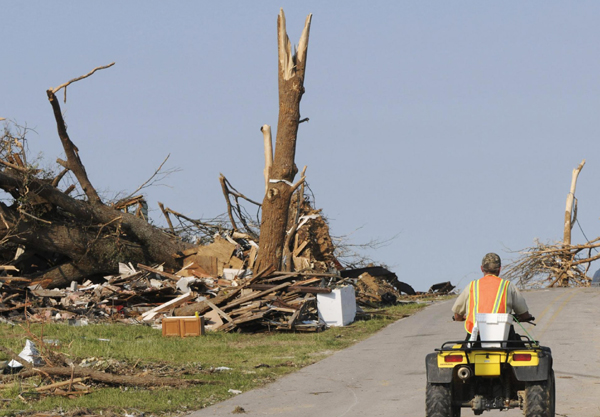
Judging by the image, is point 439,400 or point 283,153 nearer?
point 439,400

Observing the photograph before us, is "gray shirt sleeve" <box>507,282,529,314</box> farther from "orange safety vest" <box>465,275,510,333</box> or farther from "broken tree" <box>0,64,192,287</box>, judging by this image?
"broken tree" <box>0,64,192,287</box>

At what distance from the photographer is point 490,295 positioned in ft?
21.7

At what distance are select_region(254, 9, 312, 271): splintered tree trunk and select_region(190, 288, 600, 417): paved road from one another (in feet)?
17.8

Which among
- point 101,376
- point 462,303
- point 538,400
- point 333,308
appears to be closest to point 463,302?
point 462,303

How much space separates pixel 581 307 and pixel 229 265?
10499 mm

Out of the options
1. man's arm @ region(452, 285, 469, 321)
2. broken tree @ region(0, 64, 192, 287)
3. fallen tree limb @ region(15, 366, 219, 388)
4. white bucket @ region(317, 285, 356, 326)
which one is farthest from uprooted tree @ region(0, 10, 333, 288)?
man's arm @ region(452, 285, 469, 321)

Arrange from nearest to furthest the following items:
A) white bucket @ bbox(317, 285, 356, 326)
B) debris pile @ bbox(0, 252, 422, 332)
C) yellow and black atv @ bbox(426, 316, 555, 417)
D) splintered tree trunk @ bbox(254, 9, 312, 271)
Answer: yellow and black atv @ bbox(426, 316, 555, 417)
debris pile @ bbox(0, 252, 422, 332)
white bucket @ bbox(317, 285, 356, 326)
splintered tree trunk @ bbox(254, 9, 312, 271)

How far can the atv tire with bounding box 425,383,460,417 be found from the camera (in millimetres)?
6500

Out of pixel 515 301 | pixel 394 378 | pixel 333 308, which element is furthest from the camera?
pixel 333 308

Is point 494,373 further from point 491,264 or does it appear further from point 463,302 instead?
point 491,264

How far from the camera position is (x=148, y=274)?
22688 mm

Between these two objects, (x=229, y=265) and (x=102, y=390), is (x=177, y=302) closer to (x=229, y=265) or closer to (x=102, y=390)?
(x=229, y=265)

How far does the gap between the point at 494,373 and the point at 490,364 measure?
79 millimetres

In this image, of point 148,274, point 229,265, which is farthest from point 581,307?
point 148,274
